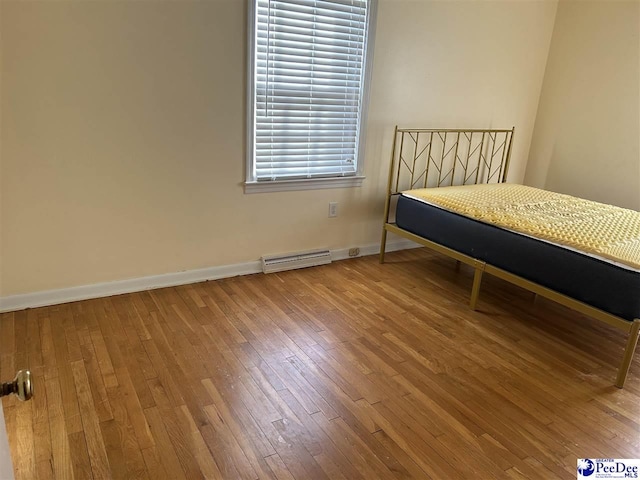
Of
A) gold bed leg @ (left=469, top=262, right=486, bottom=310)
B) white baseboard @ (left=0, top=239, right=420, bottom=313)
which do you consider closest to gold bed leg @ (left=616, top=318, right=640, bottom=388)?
gold bed leg @ (left=469, top=262, right=486, bottom=310)

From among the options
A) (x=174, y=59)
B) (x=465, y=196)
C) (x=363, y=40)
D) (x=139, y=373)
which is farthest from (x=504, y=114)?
(x=139, y=373)

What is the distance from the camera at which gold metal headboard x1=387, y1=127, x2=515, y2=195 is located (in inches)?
147

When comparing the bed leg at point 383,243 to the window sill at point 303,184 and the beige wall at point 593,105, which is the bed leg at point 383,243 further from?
the beige wall at point 593,105

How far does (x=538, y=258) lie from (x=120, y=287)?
2.46 m

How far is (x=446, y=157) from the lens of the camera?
397 centimetres

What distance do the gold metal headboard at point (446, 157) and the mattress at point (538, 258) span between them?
48cm

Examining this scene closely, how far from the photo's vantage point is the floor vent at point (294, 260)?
335cm

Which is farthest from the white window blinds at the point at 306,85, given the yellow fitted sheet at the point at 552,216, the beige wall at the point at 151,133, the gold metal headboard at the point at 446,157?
the yellow fitted sheet at the point at 552,216

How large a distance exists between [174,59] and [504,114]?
9.47ft

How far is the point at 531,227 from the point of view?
8.70ft

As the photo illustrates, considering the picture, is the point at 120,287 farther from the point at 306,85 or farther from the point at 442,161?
the point at 442,161

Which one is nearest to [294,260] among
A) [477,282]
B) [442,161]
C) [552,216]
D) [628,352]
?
[477,282]

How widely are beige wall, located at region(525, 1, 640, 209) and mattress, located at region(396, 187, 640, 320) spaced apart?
180 centimetres

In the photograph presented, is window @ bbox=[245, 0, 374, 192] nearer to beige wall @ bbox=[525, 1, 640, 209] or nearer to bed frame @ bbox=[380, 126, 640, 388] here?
bed frame @ bbox=[380, 126, 640, 388]
